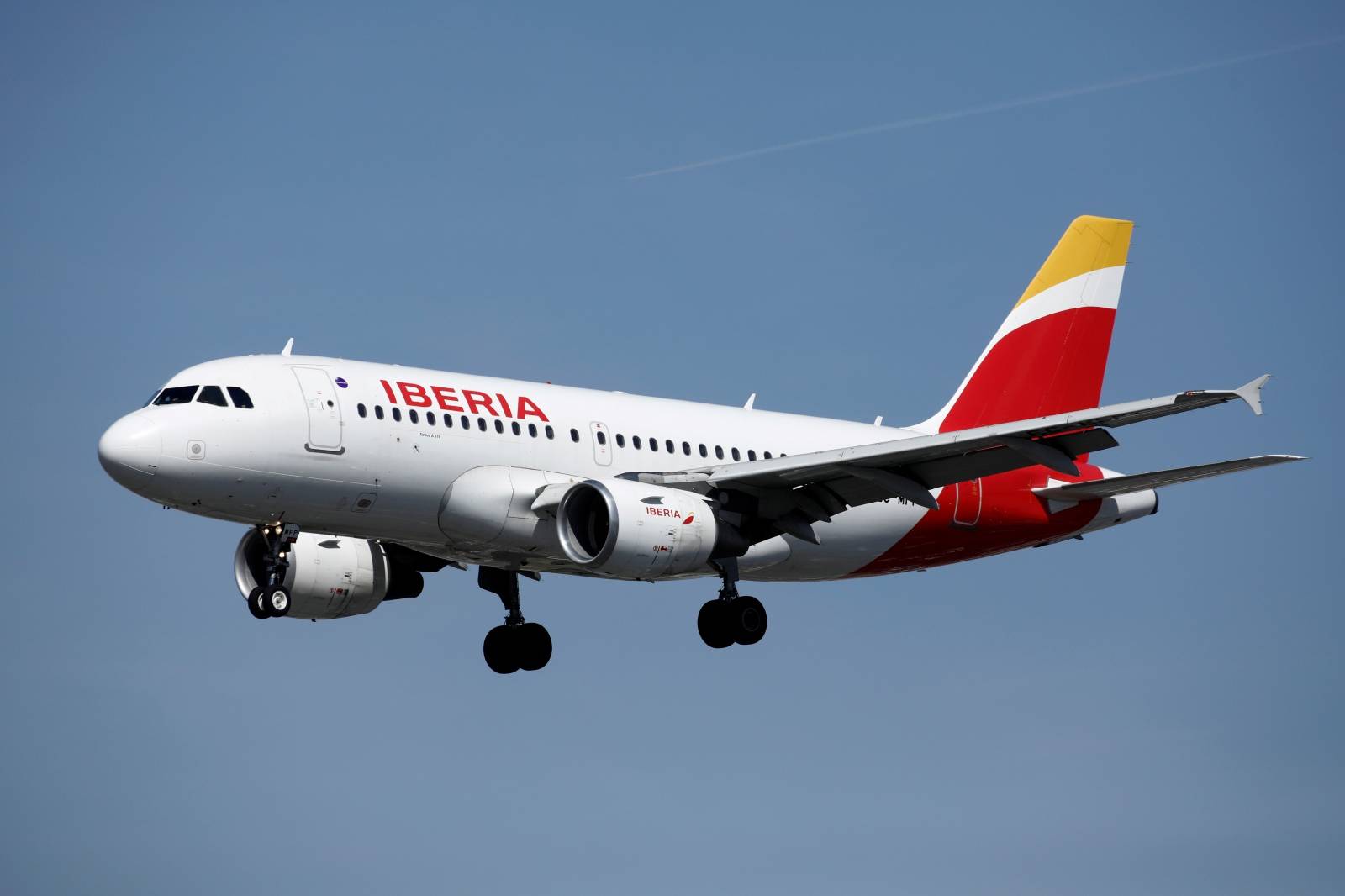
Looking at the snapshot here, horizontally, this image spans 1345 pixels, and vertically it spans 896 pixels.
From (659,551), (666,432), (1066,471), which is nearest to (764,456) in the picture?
(666,432)

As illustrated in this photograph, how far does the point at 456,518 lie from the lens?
3584 cm

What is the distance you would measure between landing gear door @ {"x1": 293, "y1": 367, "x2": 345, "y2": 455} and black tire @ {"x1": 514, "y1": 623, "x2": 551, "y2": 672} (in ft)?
28.8

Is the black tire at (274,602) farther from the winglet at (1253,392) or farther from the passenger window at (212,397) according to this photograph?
the winglet at (1253,392)

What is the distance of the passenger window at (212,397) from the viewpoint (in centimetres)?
3425

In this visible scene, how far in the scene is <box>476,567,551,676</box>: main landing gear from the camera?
138ft

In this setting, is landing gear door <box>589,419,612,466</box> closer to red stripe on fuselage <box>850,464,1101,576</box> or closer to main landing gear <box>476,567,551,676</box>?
main landing gear <box>476,567,551,676</box>

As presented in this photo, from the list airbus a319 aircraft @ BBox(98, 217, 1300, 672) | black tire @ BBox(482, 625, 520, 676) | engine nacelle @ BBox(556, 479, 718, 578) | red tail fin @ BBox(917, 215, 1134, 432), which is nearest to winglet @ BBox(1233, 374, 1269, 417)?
airbus a319 aircraft @ BBox(98, 217, 1300, 672)

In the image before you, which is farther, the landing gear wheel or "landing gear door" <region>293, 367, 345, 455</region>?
the landing gear wheel

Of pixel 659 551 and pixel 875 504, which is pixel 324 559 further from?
pixel 875 504

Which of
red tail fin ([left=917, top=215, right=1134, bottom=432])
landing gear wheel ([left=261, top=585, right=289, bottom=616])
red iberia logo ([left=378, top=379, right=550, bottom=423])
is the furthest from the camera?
red tail fin ([left=917, top=215, right=1134, bottom=432])

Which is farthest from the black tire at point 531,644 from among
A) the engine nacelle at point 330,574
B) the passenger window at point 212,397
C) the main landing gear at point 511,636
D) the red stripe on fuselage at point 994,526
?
the passenger window at point 212,397

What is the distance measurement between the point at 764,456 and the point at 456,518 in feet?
25.9

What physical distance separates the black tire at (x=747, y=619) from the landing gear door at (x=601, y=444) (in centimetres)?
379

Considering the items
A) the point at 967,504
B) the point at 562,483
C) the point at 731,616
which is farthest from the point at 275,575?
the point at 967,504
